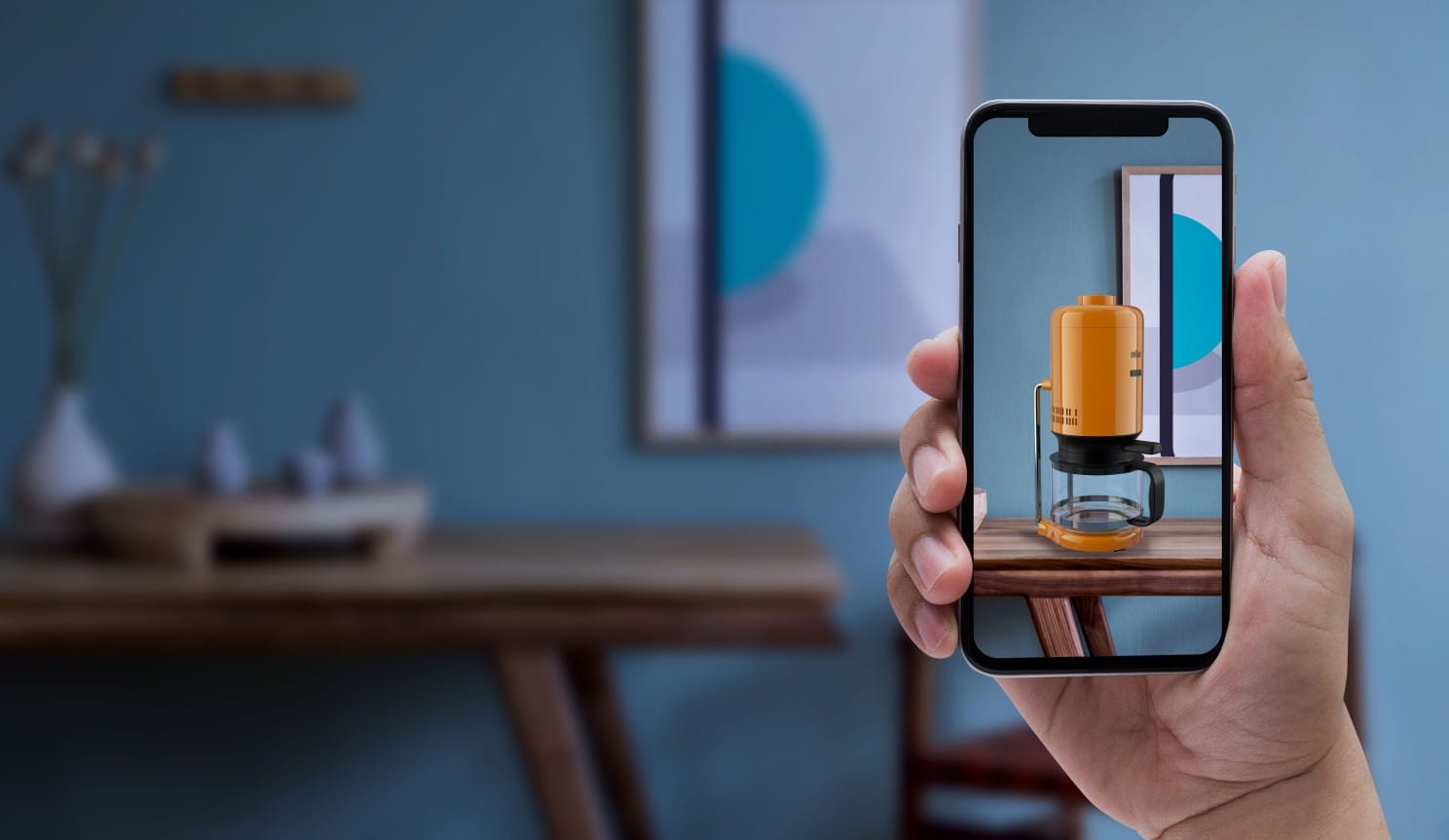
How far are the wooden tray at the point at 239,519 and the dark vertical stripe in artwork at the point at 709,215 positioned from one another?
0.39m

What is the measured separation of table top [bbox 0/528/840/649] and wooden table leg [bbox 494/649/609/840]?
0.03 metres

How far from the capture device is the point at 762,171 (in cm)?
144

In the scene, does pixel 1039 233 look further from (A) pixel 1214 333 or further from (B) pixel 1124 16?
(B) pixel 1124 16

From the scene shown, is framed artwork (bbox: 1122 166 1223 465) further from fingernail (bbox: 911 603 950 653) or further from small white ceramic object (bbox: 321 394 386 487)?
small white ceramic object (bbox: 321 394 386 487)

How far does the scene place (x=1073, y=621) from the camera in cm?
35

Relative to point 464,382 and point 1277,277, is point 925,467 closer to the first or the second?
point 1277,277

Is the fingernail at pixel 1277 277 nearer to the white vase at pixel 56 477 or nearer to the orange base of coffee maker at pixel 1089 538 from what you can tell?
the orange base of coffee maker at pixel 1089 538

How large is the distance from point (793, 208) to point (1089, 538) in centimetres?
114

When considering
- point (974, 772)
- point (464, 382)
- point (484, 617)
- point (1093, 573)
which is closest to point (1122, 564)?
point (1093, 573)

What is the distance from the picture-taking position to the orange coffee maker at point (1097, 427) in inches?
12.9

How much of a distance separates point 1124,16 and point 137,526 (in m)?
1.25

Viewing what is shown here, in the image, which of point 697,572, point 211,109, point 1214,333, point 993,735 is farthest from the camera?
point 211,109

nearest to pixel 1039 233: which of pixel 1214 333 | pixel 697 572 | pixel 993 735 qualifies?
pixel 1214 333

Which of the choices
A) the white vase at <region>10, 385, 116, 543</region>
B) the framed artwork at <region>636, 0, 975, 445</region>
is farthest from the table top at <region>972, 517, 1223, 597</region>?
the white vase at <region>10, 385, 116, 543</region>
